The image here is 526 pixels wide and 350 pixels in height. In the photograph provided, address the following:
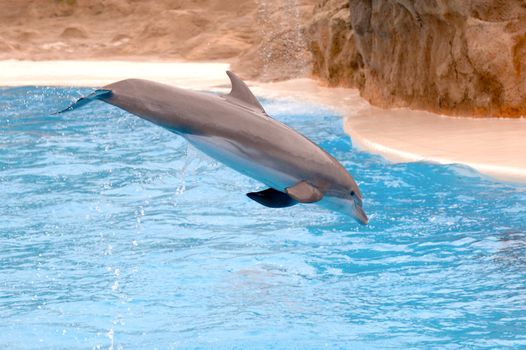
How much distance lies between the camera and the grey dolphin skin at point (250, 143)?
2.72 m

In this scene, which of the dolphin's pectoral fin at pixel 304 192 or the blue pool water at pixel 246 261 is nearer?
the dolphin's pectoral fin at pixel 304 192

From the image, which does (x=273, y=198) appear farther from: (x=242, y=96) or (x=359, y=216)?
(x=242, y=96)

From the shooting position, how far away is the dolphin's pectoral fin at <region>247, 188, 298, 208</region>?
9.05 ft

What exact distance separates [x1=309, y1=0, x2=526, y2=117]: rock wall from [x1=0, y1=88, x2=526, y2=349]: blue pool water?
4.33 feet

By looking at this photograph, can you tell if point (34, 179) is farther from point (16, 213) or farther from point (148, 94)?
point (148, 94)

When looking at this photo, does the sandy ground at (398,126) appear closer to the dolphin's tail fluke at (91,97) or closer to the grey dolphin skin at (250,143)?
the grey dolphin skin at (250,143)

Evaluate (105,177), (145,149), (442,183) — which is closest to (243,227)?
(442,183)

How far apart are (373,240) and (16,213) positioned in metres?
2.38

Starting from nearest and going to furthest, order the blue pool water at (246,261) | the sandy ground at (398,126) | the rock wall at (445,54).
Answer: the blue pool water at (246,261) < the sandy ground at (398,126) < the rock wall at (445,54)

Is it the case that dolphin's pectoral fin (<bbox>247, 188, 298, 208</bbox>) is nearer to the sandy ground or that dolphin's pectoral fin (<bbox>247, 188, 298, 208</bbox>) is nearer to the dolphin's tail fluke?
the dolphin's tail fluke

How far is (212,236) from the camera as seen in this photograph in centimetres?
553

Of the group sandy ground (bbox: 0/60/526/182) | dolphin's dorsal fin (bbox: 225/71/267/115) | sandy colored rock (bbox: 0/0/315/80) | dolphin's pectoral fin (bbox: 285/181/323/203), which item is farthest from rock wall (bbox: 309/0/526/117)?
dolphin's pectoral fin (bbox: 285/181/323/203)

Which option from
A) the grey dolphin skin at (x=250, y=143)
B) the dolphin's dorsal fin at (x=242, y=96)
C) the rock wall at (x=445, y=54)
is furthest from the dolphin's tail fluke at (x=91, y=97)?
the rock wall at (x=445, y=54)

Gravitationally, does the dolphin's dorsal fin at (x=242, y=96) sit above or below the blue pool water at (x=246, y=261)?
above
